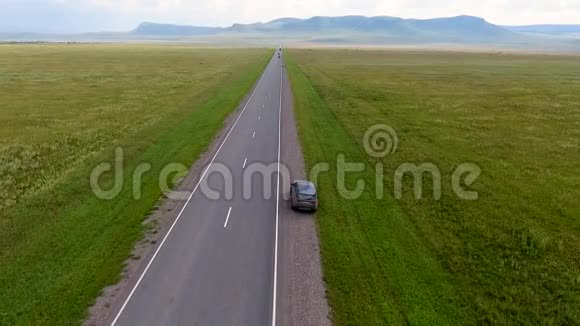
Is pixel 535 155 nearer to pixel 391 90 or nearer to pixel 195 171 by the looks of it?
pixel 195 171

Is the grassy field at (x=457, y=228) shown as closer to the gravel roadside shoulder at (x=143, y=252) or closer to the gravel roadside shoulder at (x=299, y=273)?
the gravel roadside shoulder at (x=299, y=273)

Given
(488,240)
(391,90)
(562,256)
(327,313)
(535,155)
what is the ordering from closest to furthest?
1. (327,313)
2. (562,256)
3. (488,240)
4. (535,155)
5. (391,90)

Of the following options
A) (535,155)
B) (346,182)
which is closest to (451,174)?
(346,182)

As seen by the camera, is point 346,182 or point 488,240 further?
point 346,182

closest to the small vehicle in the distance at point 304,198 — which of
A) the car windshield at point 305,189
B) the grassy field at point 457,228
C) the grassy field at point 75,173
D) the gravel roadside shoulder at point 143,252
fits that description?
the car windshield at point 305,189

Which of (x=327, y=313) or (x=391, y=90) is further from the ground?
(x=391, y=90)

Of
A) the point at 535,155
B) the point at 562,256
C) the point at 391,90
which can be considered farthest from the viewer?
the point at 391,90
